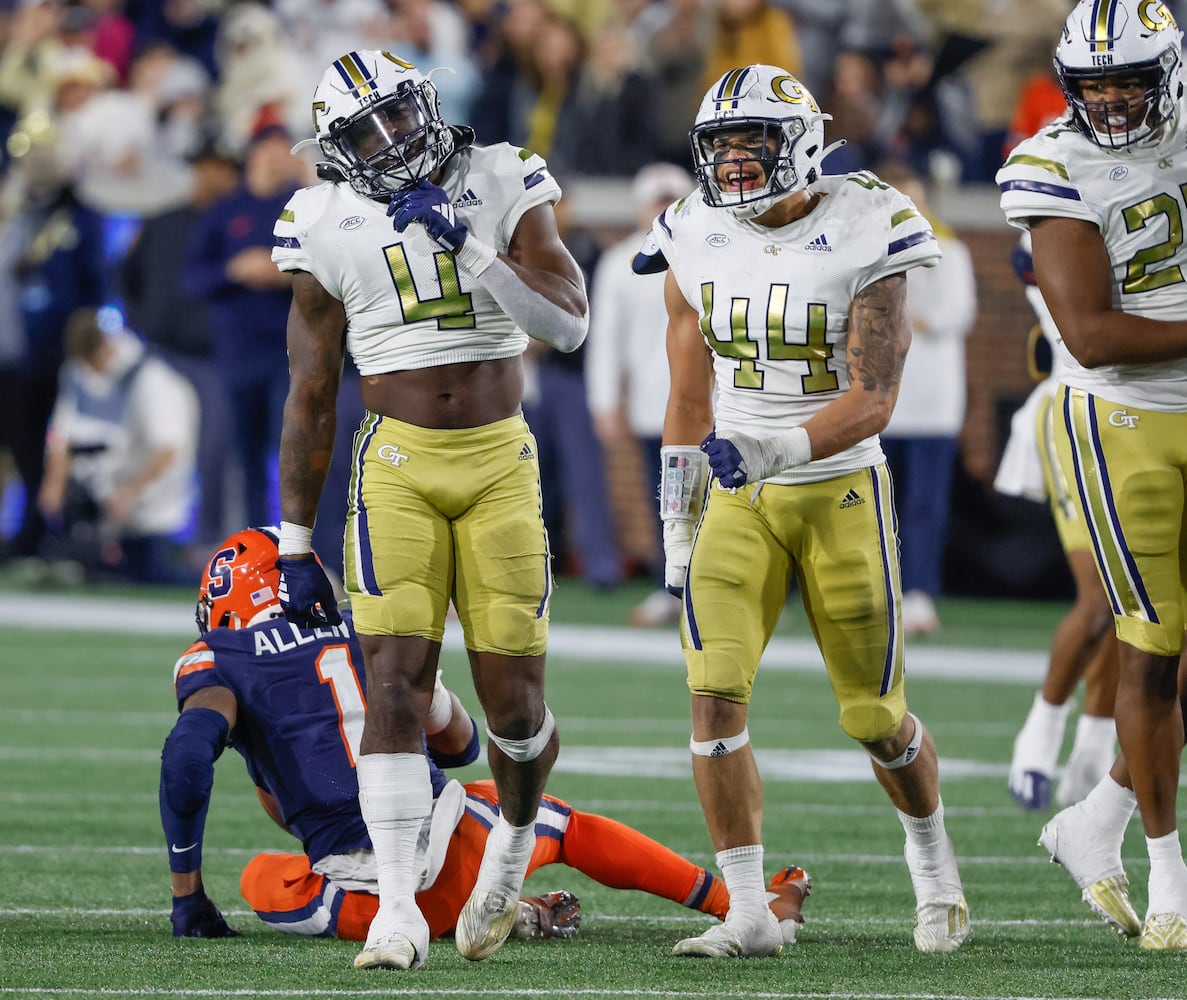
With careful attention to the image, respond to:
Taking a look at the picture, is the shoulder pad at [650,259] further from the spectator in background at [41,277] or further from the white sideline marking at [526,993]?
the spectator in background at [41,277]

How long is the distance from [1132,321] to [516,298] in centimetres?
141

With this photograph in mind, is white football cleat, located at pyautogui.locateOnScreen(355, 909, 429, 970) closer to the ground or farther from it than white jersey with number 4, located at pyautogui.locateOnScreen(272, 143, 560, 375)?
closer to the ground

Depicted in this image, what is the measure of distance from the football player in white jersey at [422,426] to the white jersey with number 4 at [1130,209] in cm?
109

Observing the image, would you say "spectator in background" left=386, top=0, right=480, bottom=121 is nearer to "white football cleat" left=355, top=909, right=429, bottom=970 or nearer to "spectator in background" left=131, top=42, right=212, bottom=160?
"spectator in background" left=131, top=42, right=212, bottom=160

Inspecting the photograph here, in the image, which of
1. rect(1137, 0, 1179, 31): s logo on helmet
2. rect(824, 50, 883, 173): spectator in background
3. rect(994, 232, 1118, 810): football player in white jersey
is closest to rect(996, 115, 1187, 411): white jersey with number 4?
rect(1137, 0, 1179, 31): s logo on helmet

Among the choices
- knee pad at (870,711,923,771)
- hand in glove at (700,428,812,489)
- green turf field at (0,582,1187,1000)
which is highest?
hand in glove at (700,428,812,489)

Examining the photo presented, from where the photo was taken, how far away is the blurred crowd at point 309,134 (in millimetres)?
14023

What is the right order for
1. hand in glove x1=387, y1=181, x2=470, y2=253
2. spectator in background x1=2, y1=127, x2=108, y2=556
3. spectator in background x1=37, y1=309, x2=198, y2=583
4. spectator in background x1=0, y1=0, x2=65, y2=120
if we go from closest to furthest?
hand in glove x1=387, y1=181, x2=470, y2=253 → spectator in background x1=37, y1=309, x2=198, y2=583 → spectator in background x1=2, y1=127, x2=108, y2=556 → spectator in background x1=0, y1=0, x2=65, y2=120

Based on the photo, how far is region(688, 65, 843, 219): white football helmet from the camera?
16.8 ft

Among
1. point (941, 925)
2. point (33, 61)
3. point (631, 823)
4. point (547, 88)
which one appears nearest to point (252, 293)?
point (547, 88)

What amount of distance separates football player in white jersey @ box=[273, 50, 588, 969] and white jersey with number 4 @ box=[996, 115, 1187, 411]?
109cm

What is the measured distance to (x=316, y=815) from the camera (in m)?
5.24

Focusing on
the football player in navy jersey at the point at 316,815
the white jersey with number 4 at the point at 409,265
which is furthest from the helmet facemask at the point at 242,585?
the white jersey with number 4 at the point at 409,265

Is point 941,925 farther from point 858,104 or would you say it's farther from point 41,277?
point 41,277
